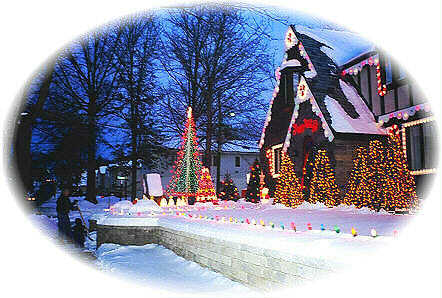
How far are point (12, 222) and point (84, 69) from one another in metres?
24.2

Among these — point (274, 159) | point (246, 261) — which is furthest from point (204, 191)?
point (246, 261)

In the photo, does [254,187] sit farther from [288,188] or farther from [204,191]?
[288,188]

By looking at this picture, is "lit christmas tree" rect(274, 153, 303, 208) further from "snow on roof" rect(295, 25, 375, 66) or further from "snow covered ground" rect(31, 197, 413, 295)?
"snow on roof" rect(295, 25, 375, 66)

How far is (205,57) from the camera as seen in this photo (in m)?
26.2

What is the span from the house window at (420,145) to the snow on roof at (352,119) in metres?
1.59

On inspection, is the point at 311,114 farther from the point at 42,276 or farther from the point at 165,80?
the point at 165,80

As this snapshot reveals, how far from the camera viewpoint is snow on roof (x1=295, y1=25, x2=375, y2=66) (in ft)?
62.2

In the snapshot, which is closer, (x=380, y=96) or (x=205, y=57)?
(x=380, y=96)

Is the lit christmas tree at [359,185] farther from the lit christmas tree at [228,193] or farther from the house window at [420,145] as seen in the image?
the lit christmas tree at [228,193]

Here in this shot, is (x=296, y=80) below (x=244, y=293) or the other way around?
the other way around

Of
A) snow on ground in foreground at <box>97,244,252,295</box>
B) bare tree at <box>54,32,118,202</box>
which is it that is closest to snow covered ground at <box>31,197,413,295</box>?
snow on ground in foreground at <box>97,244,252,295</box>

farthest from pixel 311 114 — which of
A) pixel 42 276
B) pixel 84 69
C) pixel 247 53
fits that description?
pixel 84 69

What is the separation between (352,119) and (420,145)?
3111mm

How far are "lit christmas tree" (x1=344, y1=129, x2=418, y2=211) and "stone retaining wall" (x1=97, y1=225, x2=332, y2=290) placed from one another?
265 inches
